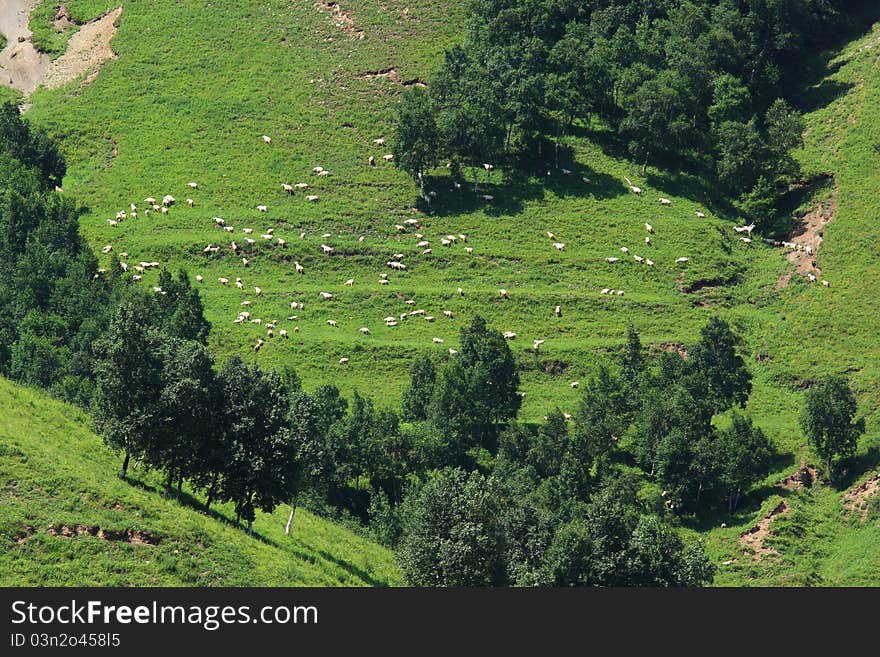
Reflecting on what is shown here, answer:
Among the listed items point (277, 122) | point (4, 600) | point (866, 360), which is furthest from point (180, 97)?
point (4, 600)

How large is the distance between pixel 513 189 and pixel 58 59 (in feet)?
209

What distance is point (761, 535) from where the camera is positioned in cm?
12162

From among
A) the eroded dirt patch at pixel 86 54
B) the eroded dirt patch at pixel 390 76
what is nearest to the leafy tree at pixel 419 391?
the eroded dirt patch at pixel 390 76

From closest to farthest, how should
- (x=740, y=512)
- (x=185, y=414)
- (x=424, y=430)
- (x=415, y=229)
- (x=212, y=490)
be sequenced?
(x=185, y=414) → (x=212, y=490) → (x=740, y=512) → (x=424, y=430) → (x=415, y=229)

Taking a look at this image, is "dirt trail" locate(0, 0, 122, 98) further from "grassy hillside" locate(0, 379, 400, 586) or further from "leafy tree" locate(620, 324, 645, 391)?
"grassy hillside" locate(0, 379, 400, 586)

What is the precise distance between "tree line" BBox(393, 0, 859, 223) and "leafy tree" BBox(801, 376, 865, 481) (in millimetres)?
40088

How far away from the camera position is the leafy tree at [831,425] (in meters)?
127

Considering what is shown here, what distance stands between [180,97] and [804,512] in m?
94.4

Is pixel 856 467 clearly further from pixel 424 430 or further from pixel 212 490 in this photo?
pixel 212 490

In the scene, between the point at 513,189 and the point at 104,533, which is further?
the point at 513,189

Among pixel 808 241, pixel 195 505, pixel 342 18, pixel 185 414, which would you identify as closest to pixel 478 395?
pixel 195 505

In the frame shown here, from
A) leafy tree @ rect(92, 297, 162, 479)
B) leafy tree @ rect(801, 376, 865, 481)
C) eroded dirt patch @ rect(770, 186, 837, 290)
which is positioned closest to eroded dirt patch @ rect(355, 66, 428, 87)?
eroded dirt patch @ rect(770, 186, 837, 290)

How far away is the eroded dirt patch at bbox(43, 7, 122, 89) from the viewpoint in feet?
626

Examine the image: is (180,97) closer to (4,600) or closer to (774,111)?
(774,111)
